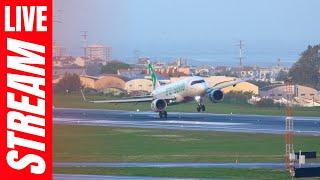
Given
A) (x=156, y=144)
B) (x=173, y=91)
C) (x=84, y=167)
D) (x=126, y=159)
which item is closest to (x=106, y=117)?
(x=173, y=91)

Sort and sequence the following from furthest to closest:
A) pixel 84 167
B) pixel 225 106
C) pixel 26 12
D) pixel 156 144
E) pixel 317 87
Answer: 1. pixel 317 87
2. pixel 225 106
3. pixel 156 144
4. pixel 84 167
5. pixel 26 12

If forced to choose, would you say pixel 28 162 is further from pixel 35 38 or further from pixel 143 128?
pixel 143 128

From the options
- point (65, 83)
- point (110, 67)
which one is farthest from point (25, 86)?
point (110, 67)

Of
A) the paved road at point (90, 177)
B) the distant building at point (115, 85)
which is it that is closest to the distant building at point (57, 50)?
the paved road at point (90, 177)

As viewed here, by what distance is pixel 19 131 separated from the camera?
1040 cm

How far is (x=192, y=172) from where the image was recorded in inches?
1380

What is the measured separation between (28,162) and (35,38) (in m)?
1.49

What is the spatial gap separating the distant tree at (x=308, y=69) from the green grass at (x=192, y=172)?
85.4 metres

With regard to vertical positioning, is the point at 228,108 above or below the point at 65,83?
below

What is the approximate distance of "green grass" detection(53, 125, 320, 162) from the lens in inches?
1714

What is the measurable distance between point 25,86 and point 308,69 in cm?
12351

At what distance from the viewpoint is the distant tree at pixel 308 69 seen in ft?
411

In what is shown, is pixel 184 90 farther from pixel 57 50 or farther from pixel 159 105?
pixel 57 50

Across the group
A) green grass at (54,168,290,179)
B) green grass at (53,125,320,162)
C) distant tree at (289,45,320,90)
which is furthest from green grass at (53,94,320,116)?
green grass at (54,168,290,179)
